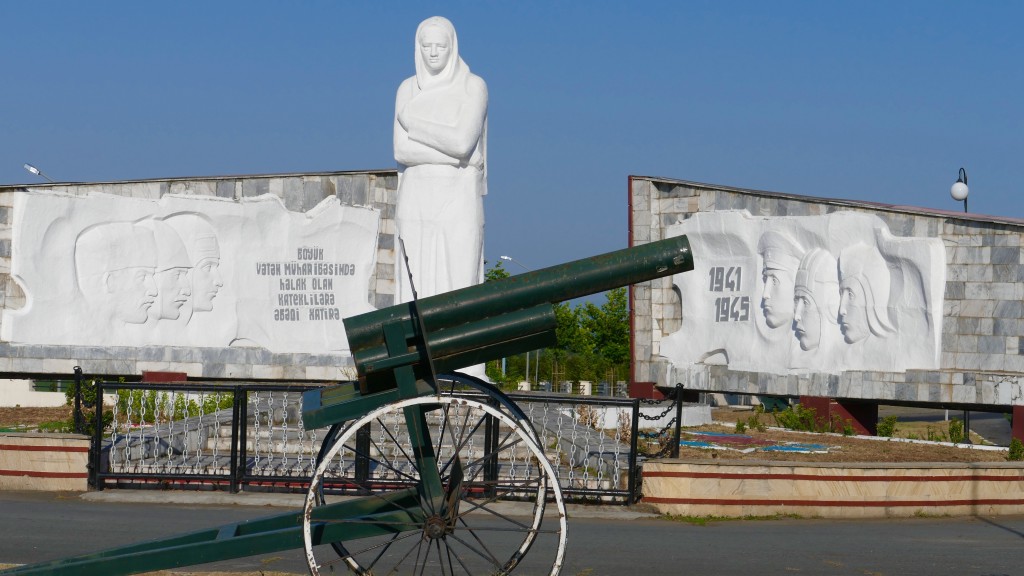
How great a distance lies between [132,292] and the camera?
2433 centimetres

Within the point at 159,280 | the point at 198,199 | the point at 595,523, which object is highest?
the point at 198,199

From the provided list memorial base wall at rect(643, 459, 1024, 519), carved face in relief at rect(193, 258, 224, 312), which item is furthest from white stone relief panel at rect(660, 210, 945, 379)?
carved face in relief at rect(193, 258, 224, 312)

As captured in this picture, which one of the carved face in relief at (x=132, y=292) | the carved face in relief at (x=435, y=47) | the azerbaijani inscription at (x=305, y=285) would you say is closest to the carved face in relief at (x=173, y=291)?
the carved face in relief at (x=132, y=292)

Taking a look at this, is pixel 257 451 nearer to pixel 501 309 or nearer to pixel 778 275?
pixel 501 309

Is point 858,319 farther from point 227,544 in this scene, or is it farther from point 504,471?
point 227,544

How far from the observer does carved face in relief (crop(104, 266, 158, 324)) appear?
24281 mm

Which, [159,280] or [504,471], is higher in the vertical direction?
[159,280]

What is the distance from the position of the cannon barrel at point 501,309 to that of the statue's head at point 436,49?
10283 millimetres

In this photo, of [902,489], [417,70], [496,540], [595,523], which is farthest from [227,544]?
[417,70]

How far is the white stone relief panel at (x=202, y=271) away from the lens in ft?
79.1

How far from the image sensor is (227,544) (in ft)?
21.0

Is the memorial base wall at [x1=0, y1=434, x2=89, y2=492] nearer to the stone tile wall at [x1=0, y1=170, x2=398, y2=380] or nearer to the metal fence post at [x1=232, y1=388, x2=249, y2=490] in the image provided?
the metal fence post at [x1=232, y1=388, x2=249, y2=490]

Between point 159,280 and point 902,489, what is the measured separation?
656 inches

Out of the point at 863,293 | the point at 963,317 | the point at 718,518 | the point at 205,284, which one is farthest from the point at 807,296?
the point at 205,284
